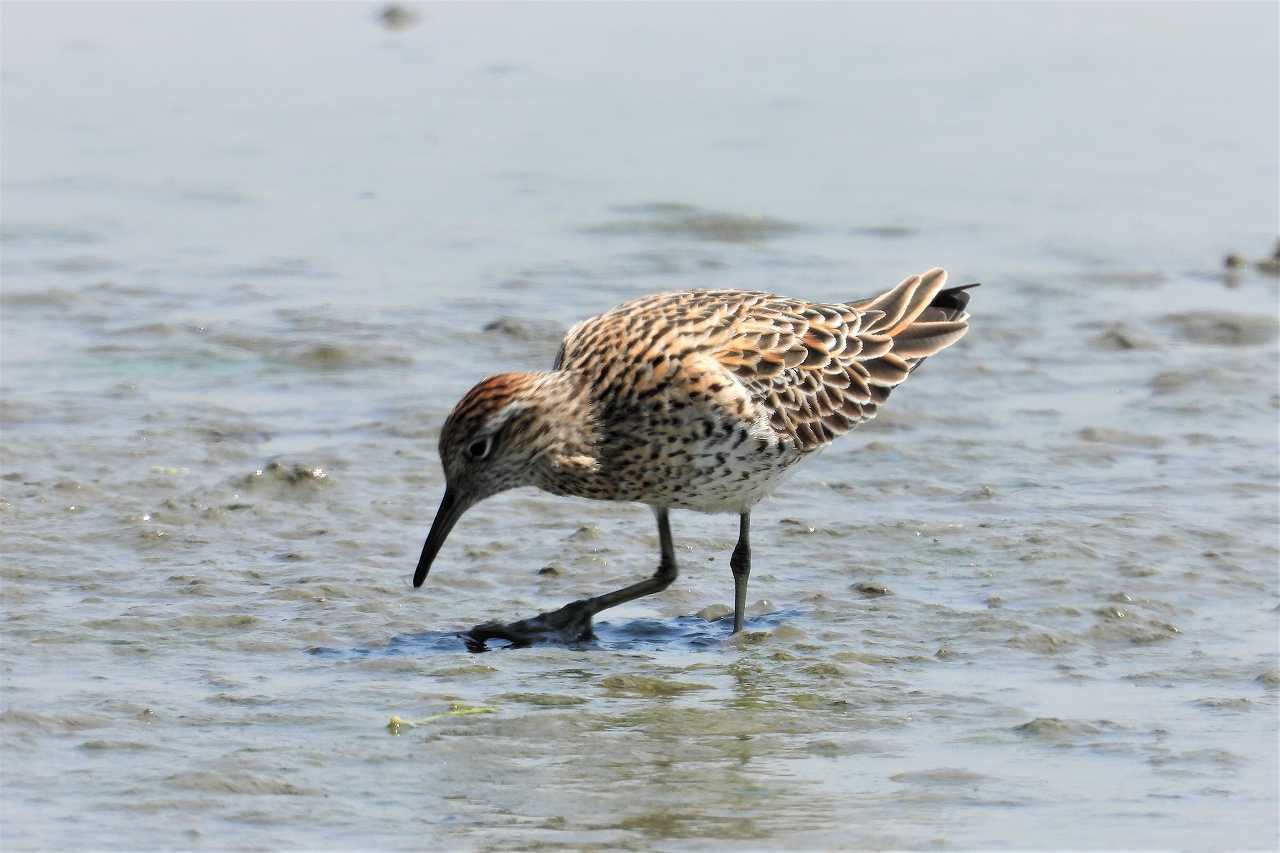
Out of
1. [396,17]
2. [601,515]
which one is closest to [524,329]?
[601,515]

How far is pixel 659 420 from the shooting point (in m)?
10.2

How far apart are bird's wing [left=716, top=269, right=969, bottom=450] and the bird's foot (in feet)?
4.47

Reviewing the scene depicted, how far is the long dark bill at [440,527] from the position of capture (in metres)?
10.0

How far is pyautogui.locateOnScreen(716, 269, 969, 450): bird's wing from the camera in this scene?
35.1 ft

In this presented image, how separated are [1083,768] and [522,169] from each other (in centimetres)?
1220

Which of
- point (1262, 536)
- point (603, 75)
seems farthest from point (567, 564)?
point (603, 75)

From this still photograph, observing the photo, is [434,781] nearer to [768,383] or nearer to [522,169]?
[768,383]

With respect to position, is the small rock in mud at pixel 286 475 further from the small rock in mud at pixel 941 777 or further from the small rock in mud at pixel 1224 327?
the small rock in mud at pixel 1224 327

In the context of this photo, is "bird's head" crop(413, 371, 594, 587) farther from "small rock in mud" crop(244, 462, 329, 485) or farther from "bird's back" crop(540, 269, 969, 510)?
"small rock in mud" crop(244, 462, 329, 485)

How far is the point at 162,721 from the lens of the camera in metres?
8.85

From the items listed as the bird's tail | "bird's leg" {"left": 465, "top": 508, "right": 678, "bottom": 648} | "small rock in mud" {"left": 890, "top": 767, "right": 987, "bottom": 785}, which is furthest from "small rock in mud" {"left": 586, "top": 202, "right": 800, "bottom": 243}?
"small rock in mud" {"left": 890, "top": 767, "right": 987, "bottom": 785}

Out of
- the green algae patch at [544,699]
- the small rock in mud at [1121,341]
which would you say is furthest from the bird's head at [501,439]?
the small rock in mud at [1121,341]

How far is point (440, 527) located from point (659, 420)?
1148 millimetres

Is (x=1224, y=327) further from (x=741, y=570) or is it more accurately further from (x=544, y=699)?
(x=544, y=699)
